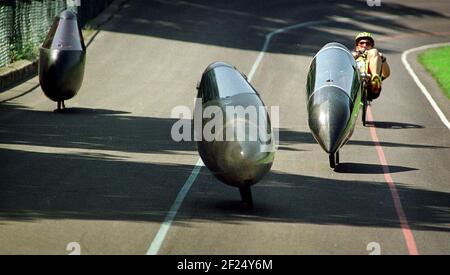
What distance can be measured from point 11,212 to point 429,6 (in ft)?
141

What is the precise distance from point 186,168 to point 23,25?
1794 cm

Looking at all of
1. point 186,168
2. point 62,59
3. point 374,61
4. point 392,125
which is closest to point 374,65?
point 374,61

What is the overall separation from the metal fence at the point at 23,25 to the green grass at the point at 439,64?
13.4 m

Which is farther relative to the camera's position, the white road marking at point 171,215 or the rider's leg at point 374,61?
the rider's leg at point 374,61

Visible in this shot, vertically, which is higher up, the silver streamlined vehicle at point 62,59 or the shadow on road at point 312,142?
the silver streamlined vehicle at point 62,59

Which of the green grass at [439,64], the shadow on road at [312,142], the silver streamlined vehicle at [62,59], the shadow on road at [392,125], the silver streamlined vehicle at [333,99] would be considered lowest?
the green grass at [439,64]

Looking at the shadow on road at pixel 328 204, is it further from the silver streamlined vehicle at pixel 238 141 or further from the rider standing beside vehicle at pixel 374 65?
the rider standing beside vehicle at pixel 374 65

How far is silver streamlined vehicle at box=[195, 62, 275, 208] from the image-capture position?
723 inches

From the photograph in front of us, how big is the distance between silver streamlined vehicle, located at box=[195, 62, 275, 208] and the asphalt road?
2.38ft

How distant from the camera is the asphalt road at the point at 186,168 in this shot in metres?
17.5

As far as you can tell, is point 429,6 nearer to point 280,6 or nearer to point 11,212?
point 280,6

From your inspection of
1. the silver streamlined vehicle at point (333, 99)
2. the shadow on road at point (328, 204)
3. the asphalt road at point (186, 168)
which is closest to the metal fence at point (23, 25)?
the asphalt road at point (186, 168)

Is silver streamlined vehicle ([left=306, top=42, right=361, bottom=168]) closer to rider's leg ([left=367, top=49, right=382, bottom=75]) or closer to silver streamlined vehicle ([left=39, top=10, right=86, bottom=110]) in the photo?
rider's leg ([left=367, top=49, right=382, bottom=75])
